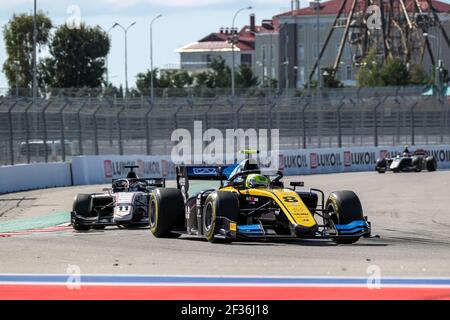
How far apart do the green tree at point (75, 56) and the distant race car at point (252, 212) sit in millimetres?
70936

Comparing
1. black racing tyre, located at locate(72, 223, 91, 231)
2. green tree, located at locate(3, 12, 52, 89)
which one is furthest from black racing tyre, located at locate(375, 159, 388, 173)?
green tree, located at locate(3, 12, 52, 89)

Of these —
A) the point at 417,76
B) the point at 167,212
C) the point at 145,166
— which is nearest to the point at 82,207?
the point at 167,212

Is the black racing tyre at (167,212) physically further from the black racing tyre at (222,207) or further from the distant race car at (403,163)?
the distant race car at (403,163)

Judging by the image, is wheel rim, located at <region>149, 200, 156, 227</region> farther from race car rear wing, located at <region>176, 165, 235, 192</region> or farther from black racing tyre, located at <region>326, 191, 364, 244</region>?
black racing tyre, located at <region>326, 191, 364, 244</region>

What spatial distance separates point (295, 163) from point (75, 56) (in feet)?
152

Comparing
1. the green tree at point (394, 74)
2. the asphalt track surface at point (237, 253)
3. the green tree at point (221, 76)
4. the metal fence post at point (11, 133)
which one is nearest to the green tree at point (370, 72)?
the green tree at point (394, 74)

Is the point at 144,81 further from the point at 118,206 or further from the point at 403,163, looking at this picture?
the point at 118,206

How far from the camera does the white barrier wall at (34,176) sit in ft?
106

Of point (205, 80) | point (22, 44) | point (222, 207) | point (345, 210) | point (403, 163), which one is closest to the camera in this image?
point (222, 207)

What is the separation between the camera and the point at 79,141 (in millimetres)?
37594

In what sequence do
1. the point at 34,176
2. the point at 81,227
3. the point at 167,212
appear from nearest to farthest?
the point at 167,212 → the point at 81,227 → the point at 34,176

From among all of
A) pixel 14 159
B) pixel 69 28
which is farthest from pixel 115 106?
pixel 69 28

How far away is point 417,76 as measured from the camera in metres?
105

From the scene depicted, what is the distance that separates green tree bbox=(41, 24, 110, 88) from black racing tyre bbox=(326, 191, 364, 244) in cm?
7220
